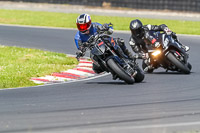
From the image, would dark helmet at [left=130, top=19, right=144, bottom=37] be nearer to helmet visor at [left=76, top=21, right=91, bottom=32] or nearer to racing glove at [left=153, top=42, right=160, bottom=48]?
racing glove at [left=153, top=42, right=160, bottom=48]

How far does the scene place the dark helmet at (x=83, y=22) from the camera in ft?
40.6

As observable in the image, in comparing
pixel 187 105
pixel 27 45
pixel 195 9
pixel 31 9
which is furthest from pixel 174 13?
pixel 187 105

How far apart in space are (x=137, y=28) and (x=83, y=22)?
5.71ft

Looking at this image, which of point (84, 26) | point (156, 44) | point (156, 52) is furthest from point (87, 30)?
point (156, 52)

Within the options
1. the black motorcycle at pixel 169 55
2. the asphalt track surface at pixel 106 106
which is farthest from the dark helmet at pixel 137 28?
the asphalt track surface at pixel 106 106

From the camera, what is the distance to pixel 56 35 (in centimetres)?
2508

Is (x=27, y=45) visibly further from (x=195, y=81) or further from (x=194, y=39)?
(x=195, y=81)

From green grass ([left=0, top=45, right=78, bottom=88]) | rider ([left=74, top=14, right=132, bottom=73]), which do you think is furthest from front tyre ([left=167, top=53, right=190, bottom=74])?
green grass ([left=0, top=45, right=78, bottom=88])

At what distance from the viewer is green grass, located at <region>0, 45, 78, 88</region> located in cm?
1290

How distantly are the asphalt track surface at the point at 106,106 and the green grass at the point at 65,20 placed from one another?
1359 centimetres

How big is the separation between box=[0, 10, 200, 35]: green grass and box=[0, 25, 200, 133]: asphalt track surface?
13587 millimetres

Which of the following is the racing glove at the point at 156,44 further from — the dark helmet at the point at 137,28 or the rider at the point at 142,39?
the dark helmet at the point at 137,28

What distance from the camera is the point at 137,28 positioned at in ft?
44.7

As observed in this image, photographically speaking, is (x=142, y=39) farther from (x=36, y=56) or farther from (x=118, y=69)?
(x=36, y=56)
